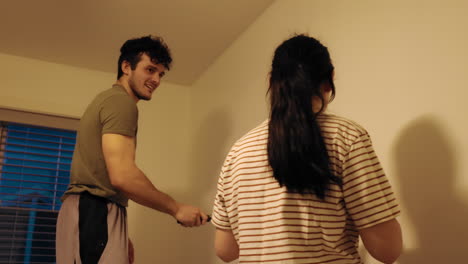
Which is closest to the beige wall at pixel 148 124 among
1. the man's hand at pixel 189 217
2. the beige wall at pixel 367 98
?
the beige wall at pixel 367 98

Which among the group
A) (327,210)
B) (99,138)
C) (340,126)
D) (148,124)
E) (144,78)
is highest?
(148,124)

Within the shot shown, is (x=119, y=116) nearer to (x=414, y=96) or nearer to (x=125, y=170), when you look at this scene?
(x=125, y=170)

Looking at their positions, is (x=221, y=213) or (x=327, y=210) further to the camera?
(x=221, y=213)

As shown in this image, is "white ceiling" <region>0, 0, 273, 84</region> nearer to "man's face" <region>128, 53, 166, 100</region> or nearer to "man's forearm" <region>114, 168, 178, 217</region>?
"man's face" <region>128, 53, 166, 100</region>

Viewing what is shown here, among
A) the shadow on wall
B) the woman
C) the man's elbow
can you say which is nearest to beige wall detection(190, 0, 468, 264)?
the shadow on wall

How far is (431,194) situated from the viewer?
1117mm

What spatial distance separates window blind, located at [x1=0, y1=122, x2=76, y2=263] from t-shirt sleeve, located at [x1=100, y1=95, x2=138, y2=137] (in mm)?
1428

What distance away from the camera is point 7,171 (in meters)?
2.61

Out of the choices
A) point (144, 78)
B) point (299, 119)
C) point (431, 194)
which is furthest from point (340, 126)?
point (144, 78)

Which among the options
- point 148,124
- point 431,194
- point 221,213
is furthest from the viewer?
point 148,124

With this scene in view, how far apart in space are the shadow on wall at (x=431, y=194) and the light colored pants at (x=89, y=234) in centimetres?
84

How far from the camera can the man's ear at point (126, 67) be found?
1745 mm

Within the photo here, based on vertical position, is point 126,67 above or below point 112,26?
below

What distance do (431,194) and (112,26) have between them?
187 centimetres
